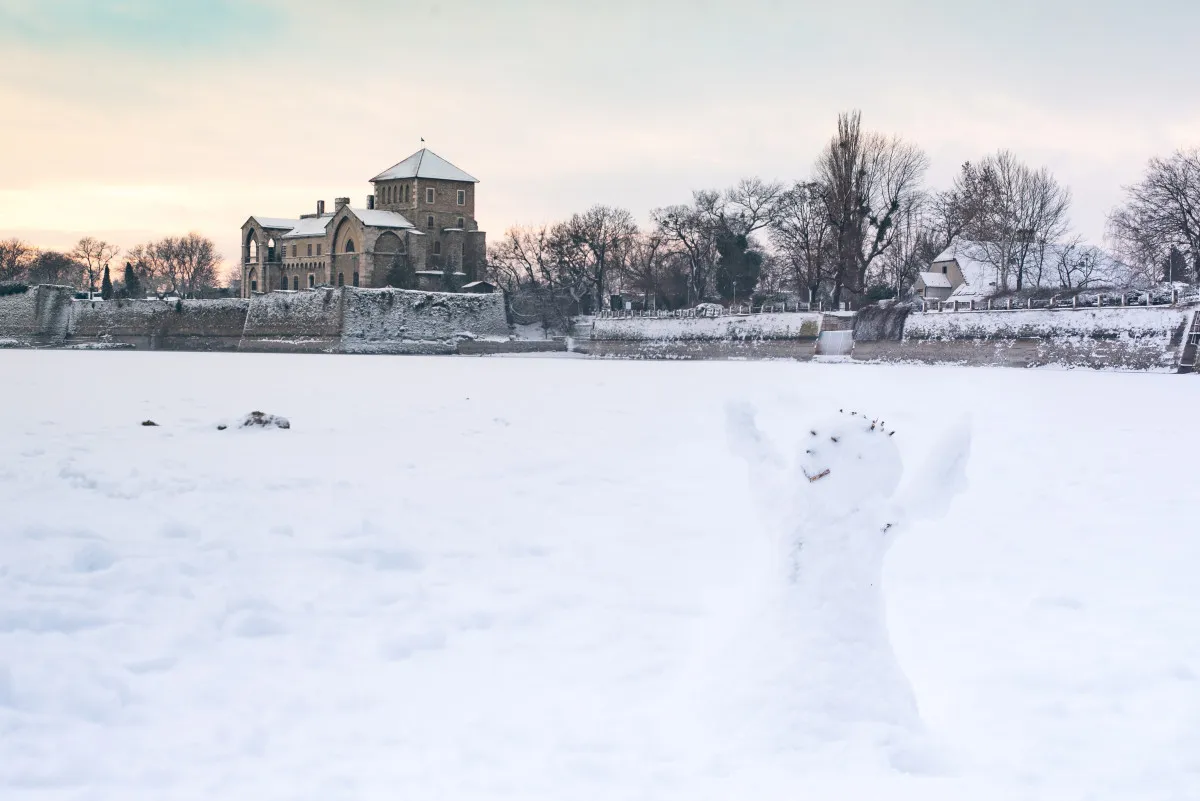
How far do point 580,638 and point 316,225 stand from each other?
63.9 meters

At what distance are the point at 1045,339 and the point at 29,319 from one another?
5370 cm

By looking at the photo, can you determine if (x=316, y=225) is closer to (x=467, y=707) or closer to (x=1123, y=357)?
(x=1123, y=357)

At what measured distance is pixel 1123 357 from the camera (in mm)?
32562

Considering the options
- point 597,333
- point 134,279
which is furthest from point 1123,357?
point 134,279

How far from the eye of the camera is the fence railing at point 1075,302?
3241 cm

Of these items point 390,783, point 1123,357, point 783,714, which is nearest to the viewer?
point 390,783

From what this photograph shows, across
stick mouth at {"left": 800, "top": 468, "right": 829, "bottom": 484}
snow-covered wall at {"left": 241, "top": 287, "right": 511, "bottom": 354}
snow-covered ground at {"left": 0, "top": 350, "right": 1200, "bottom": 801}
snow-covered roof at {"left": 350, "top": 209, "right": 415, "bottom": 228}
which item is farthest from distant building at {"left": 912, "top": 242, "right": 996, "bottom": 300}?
stick mouth at {"left": 800, "top": 468, "right": 829, "bottom": 484}

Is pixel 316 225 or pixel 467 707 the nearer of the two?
pixel 467 707

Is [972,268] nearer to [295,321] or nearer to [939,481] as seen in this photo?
[295,321]

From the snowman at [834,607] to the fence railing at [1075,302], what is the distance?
3103 cm

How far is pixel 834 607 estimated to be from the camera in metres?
4.09

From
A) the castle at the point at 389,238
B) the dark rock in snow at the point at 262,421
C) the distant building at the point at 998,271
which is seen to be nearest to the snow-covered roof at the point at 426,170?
the castle at the point at 389,238

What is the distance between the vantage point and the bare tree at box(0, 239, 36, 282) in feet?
257

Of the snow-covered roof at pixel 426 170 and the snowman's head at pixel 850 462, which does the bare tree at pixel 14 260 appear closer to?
the snow-covered roof at pixel 426 170
